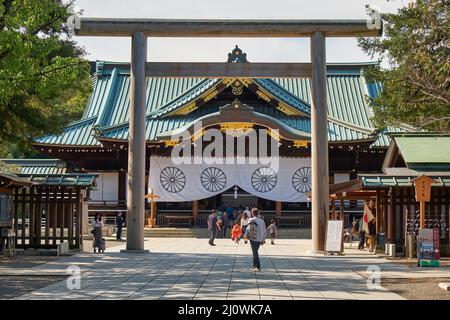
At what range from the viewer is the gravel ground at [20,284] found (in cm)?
1168

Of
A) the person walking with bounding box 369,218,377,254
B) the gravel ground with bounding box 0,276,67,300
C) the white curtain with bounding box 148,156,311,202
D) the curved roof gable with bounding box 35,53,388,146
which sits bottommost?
the gravel ground with bounding box 0,276,67,300

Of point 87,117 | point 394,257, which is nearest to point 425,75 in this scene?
point 394,257

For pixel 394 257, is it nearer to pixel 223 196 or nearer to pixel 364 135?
pixel 364 135

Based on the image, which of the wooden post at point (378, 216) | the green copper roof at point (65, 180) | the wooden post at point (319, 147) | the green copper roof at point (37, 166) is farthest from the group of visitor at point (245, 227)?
the green copper roof at point (37, 166)

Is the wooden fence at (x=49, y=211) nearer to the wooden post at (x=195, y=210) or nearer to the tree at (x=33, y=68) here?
the tree at (x=33, y=68)

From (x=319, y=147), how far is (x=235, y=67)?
3.56 metres

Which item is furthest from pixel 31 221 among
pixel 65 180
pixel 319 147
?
pixel 319 147

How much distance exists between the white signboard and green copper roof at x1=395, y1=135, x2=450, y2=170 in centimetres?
341

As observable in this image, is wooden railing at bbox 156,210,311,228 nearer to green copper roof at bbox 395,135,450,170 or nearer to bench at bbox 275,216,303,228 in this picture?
bench at bbox 275,216,303,228

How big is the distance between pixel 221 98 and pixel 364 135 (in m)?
7.53

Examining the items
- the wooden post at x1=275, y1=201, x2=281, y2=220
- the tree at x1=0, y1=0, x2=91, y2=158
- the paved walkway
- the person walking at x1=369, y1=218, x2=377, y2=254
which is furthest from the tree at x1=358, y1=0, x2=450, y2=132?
the wooden post at x1=275, y1=201, x2=281, y2=220

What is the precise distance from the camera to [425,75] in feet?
43.0

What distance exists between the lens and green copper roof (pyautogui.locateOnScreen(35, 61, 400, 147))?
33.5 metres

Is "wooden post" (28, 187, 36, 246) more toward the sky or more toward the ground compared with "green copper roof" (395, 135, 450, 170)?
more toward the ground
